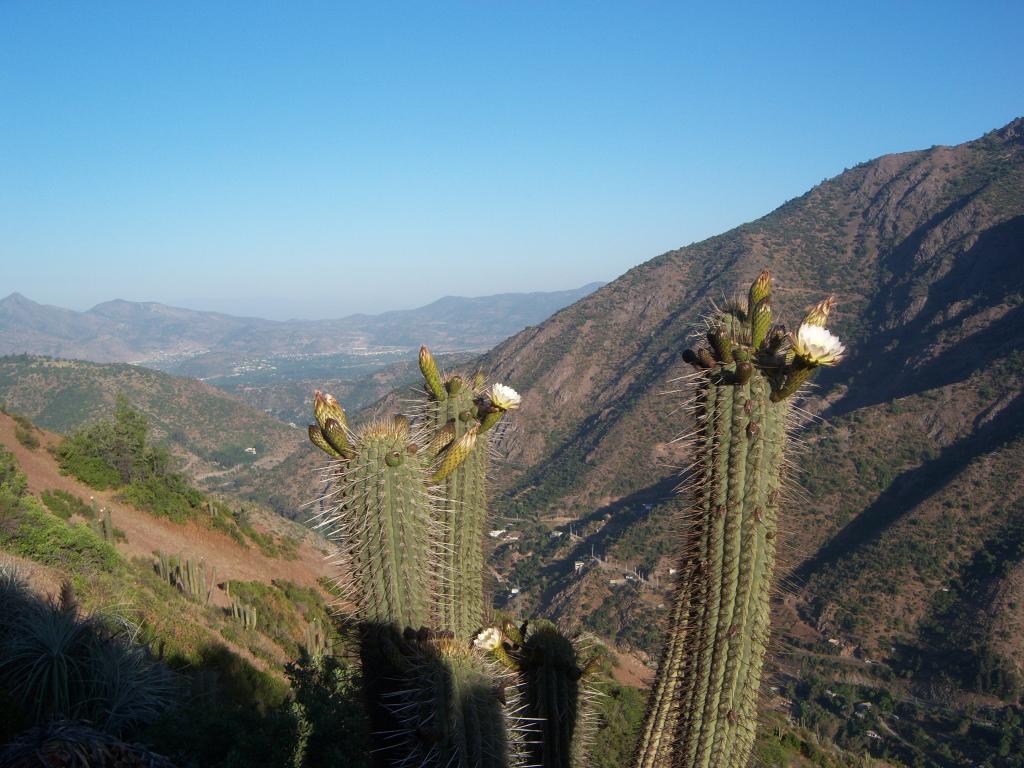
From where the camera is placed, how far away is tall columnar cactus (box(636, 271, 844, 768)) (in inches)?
125

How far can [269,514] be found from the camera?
32062 mm

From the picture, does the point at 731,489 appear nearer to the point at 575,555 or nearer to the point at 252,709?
the point at 252,709

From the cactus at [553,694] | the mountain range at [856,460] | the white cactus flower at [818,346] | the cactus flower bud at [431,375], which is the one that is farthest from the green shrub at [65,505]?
the white cactus flower at [818,346]

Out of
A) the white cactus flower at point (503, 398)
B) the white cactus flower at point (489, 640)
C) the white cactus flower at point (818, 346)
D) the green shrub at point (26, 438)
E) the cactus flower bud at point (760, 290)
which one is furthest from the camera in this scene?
the green shrub at point (26, 438)

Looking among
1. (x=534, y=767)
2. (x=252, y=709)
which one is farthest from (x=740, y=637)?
(x=252, y=709)

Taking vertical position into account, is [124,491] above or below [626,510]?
above

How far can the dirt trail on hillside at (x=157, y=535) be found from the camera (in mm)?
18344

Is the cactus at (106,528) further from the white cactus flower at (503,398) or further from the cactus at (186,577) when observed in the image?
the white cactus flower at (503,398)

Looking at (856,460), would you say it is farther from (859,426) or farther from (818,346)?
(818,346)

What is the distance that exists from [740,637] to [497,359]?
75.1m

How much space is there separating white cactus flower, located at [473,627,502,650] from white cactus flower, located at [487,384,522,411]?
4.53 feet

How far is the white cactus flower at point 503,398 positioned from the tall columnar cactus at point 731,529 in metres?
1.39

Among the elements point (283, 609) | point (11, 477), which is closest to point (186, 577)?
point (283, 609)

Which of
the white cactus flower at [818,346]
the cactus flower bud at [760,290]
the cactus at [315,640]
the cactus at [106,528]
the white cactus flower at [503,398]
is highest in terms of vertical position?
the cactus flower bud at [760,290]
